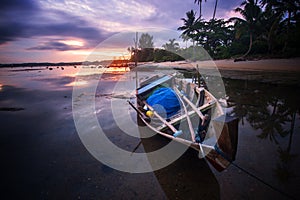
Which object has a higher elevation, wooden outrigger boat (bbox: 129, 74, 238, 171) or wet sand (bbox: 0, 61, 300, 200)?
wooden outrigger boat (bbox: 129, 74, 238, 171)

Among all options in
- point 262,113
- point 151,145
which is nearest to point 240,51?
point 262,113

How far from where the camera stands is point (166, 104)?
16.8ft

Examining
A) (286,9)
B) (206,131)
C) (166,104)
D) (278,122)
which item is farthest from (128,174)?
(286,9)

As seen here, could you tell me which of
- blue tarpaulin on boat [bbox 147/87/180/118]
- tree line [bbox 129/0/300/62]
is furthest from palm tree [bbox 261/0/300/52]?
blue tarpaulin on boat [bbox 147/87/180/118]

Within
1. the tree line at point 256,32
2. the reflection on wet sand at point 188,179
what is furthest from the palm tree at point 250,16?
the reflection on wet sand at point 188,179

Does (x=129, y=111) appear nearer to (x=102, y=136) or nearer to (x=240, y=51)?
(x=102, y=136)

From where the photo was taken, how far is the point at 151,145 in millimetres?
4555

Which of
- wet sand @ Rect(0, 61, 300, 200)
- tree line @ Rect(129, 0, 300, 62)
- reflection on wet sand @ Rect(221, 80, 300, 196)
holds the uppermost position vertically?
tree line @ Rect(129, 0, 300, 62)

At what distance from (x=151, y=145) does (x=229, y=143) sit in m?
2.51

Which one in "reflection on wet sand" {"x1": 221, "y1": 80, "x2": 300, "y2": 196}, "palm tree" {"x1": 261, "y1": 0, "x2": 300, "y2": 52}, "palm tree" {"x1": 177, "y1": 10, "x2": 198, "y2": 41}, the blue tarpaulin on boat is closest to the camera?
"reflection on wet sand" {"x1": 221, "y1": 80, "x2": 300, "y2": 196}

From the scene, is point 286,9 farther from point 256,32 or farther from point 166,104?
point 166,104

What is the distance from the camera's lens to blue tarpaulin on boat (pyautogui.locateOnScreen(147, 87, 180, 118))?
197 inches

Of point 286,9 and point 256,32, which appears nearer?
point 286,9

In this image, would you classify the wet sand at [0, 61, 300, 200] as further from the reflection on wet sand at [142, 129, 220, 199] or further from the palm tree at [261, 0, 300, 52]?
the palm tree at [261, 0, 300, 52]
